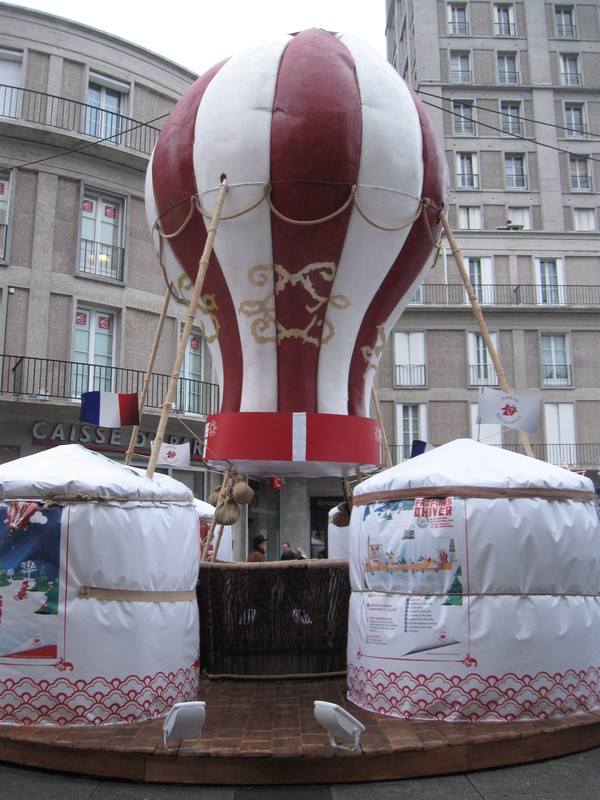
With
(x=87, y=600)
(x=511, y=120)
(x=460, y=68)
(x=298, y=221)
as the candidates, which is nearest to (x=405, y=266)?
(x=298, y=221)

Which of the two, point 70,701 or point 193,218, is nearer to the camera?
point 70,701

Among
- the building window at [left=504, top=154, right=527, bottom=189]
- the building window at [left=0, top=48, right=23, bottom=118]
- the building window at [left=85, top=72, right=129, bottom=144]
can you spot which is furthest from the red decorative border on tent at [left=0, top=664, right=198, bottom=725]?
the building window at [left=504, top=154, right=527, bottom=189]

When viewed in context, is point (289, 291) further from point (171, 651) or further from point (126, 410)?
point (171, 651)

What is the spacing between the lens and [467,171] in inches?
1307

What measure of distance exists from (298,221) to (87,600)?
11.9 feet

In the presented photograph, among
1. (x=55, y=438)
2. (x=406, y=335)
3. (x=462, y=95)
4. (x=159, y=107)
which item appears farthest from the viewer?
(x=462, y=95)

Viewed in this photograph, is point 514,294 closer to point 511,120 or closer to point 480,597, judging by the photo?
point 511,120

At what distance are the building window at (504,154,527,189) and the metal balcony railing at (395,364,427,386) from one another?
941 cm

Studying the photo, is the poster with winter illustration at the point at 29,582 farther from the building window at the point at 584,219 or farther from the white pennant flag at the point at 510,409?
the building window at the point at 584,219

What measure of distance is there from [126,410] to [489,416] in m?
3.21

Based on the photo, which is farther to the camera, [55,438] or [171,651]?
[55,438]

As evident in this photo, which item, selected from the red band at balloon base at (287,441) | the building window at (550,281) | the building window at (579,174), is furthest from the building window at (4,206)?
the building window at (579,174)

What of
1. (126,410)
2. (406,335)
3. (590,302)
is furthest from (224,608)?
(590,302)

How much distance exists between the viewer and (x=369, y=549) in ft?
19.2
